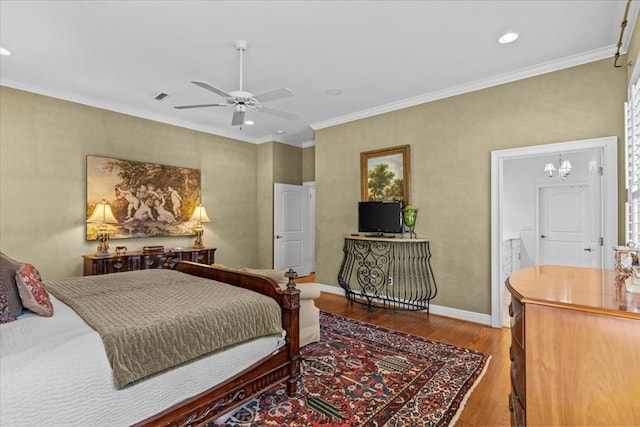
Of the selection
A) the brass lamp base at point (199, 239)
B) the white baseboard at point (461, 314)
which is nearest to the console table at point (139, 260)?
the brass lamp base at point (199, 239)

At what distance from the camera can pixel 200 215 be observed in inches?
205

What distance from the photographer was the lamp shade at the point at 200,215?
204 inches

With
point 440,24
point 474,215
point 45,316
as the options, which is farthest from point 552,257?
point 45,316

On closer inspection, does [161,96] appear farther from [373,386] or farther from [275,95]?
[373,386]

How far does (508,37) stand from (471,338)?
2949 millimetres

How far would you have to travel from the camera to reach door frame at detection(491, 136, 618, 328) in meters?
2.95

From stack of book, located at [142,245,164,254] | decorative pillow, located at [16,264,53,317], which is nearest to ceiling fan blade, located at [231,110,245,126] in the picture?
decorative pillow, located at [16,264,53,317]

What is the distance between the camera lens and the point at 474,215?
151 inches

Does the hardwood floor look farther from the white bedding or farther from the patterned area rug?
the white bedding

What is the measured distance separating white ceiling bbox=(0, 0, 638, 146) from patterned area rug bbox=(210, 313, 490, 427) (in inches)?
114

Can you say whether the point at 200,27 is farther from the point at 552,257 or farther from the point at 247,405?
the point at 552,257

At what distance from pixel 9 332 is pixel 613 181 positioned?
15.0ft

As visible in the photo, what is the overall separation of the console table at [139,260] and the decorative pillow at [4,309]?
1987 millimetres

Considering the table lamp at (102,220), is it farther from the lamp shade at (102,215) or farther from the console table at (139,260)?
Result: the console table at (139,260)
